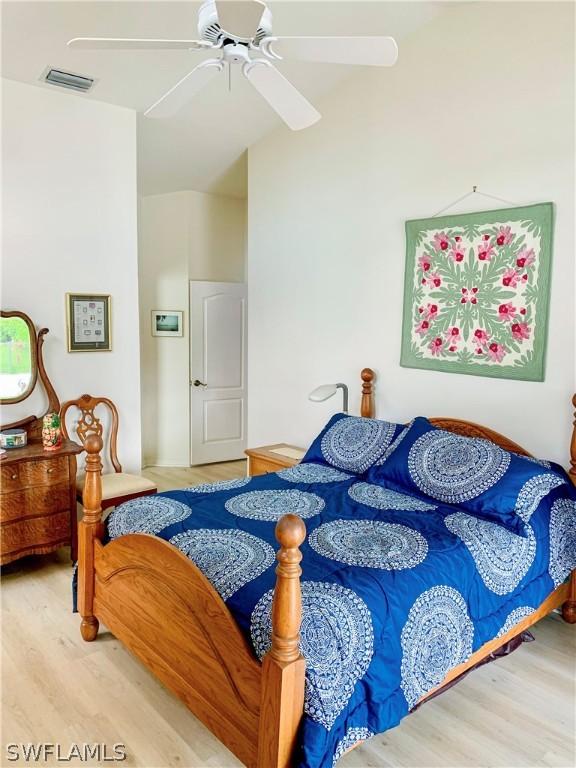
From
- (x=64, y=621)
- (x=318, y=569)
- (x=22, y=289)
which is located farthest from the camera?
(x=22, y=289)

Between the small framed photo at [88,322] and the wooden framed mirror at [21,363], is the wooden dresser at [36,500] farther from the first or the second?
the small framed photo at [88,322]

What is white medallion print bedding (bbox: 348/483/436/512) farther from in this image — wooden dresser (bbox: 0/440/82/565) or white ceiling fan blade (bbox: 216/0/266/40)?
white ceiling fan blade (bbox: 216/0/266/40)

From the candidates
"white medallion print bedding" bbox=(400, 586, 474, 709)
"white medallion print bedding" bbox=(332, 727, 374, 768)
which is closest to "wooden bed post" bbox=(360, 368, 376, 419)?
"white medallion print bedding" bbox=(400, 586, 474, 709)

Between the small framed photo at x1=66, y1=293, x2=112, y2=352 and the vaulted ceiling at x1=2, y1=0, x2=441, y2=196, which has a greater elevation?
the vaulted ceiling at x1=2, y1=0, x2=441, y2=196

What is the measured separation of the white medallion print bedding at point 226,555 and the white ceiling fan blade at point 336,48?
184 centimetres

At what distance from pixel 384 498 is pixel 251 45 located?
2087 millimetres

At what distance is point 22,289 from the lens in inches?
139

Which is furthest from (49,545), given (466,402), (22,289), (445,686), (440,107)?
(440,107)

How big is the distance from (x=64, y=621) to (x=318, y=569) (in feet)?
5.34

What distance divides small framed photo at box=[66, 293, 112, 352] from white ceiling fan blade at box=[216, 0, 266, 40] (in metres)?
2.34

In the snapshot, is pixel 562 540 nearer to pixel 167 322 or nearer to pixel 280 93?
pixel 280 93

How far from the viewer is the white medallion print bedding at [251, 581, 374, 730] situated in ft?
5.31

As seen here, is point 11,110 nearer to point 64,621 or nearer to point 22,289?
point 22,289

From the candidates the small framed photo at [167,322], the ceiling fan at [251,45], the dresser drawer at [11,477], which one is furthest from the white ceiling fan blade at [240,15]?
the small framed photo at [167,322]
